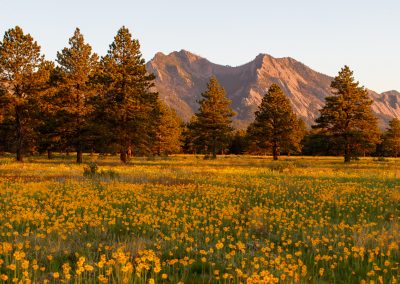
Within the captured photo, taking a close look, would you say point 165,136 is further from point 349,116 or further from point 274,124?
point 349,116

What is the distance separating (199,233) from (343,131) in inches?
1542

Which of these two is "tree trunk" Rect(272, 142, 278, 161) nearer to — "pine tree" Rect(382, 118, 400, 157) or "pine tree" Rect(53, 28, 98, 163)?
"pine tree" Rect(53, 28, 98, 163)

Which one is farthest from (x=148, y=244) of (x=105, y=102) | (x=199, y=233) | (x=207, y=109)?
(x=207, y=109)

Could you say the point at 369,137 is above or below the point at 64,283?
above

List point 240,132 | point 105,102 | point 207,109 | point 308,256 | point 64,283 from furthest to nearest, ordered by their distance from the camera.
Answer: point 240,132
point 207,109
point 105,102
point 308,256
point 64,283

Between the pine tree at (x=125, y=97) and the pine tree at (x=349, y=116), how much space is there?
71.7ft

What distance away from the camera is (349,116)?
140 feet

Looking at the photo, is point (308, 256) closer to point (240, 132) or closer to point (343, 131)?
point (343, 131)

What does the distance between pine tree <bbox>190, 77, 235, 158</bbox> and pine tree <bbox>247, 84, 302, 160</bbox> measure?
4323 mm

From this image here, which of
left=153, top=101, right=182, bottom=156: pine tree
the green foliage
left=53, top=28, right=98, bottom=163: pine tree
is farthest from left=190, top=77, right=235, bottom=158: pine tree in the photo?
the green foliage

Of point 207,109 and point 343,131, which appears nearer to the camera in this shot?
point 343,131

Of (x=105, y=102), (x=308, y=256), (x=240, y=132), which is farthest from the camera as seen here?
(x=240, y=132)

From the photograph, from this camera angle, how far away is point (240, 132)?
100750 millimetres

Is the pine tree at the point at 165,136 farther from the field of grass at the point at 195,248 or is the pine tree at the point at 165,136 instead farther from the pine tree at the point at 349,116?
the field of grass at the point at 195,248
